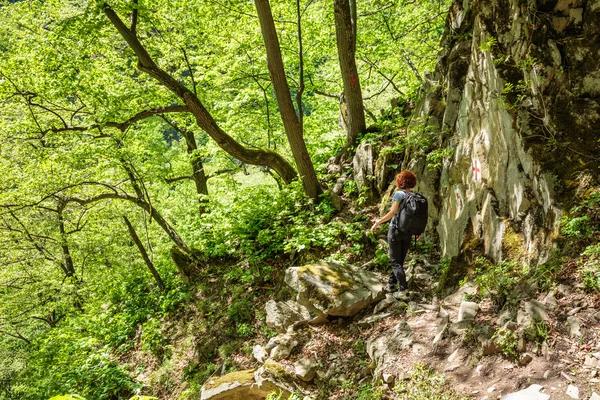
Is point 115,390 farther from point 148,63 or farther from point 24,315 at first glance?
point 24,315

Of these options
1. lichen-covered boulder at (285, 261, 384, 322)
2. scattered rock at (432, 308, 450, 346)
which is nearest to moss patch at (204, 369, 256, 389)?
lichen-covered boulder at (285, 261, 384, 322)

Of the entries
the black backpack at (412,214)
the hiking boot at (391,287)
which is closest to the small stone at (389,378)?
the hiking boot at (391,287)

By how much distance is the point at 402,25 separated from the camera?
38.0 ft

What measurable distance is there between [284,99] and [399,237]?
4.27 meters

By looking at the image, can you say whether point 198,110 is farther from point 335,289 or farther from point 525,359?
point 525,359

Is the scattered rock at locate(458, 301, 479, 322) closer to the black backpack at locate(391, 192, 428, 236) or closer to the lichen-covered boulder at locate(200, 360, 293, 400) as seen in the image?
the black backpack at locate(391, 192, 428, 236)

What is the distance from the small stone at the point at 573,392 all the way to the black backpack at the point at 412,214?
2.56m

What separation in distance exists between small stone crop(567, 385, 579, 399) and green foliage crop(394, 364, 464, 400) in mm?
865

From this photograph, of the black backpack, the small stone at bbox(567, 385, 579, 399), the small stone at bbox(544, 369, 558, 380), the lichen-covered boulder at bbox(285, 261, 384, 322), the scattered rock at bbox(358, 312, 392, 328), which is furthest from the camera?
the lichen-covered boulder at bbox(285, 261, 384, 322)

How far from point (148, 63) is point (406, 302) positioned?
270 inches

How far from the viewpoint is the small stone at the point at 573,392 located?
8.91 feet

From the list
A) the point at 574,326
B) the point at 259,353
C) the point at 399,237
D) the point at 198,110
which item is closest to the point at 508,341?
the point at 574,326

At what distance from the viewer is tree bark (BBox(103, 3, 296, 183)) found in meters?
7.34

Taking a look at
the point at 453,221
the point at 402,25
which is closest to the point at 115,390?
the point at 453,221
